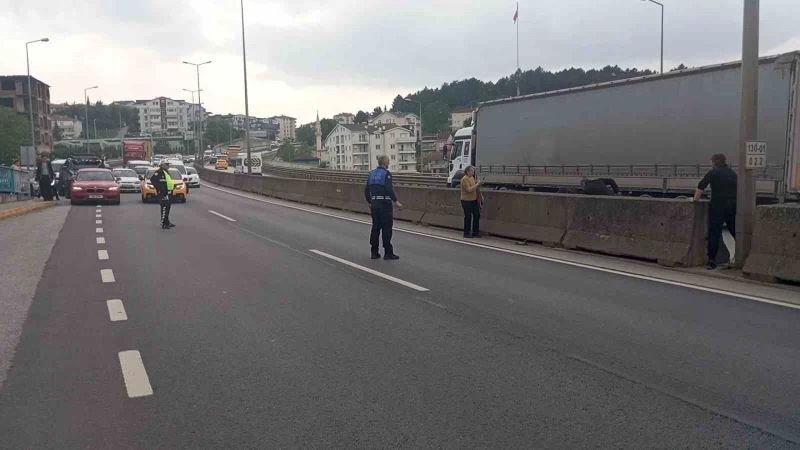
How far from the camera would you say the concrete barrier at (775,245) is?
944cm

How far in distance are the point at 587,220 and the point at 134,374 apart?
9395 mm

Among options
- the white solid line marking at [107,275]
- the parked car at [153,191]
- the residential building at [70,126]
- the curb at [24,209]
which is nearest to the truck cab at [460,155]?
the parked car at [153,191]

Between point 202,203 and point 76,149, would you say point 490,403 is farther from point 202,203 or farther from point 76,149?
point 76,149

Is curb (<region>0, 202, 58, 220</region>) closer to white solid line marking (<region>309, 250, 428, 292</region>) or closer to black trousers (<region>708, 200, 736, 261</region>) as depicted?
white solid line marking (<region>309, 250, 428, 292</region>)

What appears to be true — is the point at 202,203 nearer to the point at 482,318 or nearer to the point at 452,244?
the point at 452,244

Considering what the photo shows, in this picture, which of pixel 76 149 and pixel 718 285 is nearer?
pixel 718 285

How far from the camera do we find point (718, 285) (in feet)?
31.6

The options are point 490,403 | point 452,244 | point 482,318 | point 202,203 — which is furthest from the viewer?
point 202,203

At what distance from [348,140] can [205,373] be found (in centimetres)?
7165

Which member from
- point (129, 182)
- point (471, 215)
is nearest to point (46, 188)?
point (129, 182)

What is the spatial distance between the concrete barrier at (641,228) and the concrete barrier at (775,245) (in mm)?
1023

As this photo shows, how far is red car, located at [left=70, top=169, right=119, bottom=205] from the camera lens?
89.0 feet

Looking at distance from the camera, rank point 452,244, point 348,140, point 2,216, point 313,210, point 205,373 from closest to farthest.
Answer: point 205,373 → point 452,244 → point 2,216 → point 313,210 → point 348,140

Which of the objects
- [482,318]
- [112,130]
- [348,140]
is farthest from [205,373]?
[112,130]
